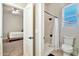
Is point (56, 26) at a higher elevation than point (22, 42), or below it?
higher

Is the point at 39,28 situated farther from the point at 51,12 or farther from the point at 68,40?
the point at 68,40

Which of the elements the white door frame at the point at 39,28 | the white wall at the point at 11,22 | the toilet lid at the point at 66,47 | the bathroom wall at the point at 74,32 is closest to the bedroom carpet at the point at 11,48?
the white wall at the point at 11,22

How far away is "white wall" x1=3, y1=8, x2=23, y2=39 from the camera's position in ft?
5.38

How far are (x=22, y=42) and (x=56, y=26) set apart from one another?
1.73 ft

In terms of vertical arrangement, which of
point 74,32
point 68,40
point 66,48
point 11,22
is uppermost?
point 11,22

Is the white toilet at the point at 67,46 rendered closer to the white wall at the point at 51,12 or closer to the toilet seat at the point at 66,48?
the toilet seat at the point at 66,48

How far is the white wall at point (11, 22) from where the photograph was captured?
1639mm

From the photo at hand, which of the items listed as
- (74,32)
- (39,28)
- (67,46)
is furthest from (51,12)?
(67,46)

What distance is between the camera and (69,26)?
5.39ft

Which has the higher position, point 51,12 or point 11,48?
point 51,12

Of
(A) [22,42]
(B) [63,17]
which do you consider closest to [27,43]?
(A) [22,42]

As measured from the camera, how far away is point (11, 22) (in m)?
1.65

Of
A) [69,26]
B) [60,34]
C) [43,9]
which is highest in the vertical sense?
[43,9]

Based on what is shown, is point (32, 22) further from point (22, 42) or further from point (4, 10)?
point (4, 10)
